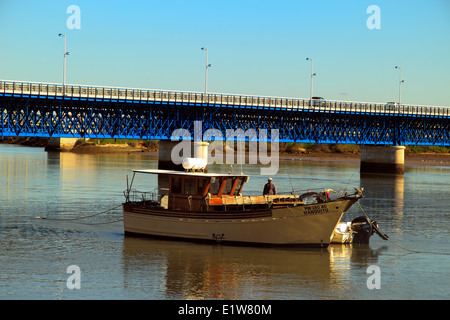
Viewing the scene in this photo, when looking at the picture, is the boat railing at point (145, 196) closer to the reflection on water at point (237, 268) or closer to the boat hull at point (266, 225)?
the boat hull at point (266, 225)

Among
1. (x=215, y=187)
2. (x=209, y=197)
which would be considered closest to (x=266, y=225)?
(x=209, y=197)

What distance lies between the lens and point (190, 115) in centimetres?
10694

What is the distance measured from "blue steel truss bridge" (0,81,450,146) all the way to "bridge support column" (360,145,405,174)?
1902 mm

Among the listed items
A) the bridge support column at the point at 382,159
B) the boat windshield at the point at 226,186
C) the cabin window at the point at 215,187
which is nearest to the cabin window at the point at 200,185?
the boat windshield at the point at 226,186

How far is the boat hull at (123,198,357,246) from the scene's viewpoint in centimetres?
3356

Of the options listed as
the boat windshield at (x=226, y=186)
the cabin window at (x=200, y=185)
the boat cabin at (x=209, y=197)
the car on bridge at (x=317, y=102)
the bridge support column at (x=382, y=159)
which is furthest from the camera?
the bridge support column at (x=382, y=159)

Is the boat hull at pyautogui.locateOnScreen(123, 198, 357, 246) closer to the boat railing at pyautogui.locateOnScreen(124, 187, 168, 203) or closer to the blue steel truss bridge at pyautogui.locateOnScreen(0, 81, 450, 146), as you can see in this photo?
the boat railing at pyautogui.locateOnScreen(124, 187, 168, 203)

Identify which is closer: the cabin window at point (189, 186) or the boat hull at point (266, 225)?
the boat hull at point (266, 225)

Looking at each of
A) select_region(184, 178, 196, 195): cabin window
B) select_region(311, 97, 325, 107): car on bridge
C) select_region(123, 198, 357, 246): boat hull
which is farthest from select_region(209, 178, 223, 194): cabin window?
select_region(311, 97, 325, 107): car on bridge

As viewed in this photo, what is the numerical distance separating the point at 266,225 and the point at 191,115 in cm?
7397

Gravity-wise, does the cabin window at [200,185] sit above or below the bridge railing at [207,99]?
below

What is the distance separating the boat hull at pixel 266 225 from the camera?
33.6 m

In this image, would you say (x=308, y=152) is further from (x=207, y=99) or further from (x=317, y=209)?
(x=317, y=209)
